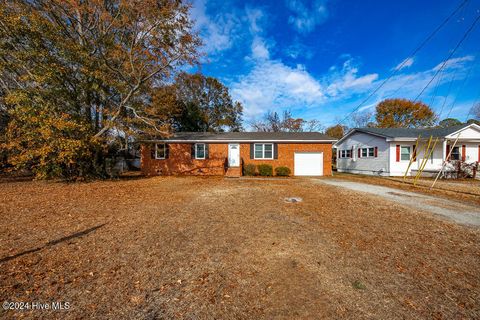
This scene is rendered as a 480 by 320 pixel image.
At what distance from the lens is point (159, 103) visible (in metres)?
18.7

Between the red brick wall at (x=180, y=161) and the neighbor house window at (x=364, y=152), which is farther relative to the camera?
the neighbor house window at (x=364, y=152)

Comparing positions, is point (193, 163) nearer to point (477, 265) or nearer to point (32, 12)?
point (32, 12)

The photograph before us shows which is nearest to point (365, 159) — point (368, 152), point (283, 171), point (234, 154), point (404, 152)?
point (368, 152)

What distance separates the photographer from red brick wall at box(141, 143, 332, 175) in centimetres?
1620

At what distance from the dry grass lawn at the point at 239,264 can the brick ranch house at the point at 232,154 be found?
33.7 ft

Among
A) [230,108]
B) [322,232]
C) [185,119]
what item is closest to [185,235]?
[322,232]

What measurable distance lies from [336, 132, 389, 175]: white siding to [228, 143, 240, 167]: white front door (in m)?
11.9

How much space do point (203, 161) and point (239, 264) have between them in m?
13.4

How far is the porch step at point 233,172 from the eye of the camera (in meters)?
14.7

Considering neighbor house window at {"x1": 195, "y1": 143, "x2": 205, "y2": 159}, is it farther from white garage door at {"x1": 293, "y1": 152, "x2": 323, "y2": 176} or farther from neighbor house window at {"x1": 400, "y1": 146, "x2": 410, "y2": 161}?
neighbor house window at {"x1": 400, "y1": 146, "x2": 410, "y2": 161}

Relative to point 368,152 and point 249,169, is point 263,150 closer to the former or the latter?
point 249,169

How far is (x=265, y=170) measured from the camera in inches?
614

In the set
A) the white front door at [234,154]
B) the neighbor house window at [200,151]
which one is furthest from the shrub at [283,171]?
the neighbor house window at [200,151]

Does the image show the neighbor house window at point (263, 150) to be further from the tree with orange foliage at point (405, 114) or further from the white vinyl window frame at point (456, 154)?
the tree with orange foliage at point (405, 114)
